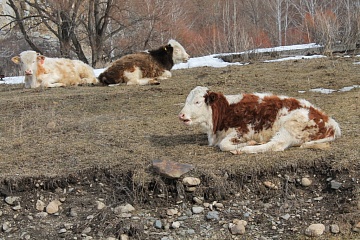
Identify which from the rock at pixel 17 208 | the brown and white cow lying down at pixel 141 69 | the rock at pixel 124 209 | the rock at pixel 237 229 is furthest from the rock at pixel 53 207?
the brown and white cow lying down at pixel 141 69

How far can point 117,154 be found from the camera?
257 inches

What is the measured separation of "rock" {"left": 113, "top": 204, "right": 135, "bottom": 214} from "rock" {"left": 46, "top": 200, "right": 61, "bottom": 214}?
67 centimetres

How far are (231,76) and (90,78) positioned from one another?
4.22 meters

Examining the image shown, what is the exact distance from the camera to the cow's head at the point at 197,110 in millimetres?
6741

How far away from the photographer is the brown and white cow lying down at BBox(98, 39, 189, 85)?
13.3 m

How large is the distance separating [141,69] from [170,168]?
8.01 m

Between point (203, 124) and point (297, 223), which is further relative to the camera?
point (203, 124)

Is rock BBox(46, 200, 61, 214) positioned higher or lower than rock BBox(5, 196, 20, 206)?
lower

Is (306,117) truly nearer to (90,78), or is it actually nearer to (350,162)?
(350,162)

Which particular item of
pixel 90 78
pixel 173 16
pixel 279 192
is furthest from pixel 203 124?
pixel 173 16

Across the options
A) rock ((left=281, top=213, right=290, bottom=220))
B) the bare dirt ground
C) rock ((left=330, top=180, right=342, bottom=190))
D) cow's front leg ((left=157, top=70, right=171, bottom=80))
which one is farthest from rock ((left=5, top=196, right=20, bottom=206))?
cow's front leg ((left=157, top=70, right=171, bottom=80))

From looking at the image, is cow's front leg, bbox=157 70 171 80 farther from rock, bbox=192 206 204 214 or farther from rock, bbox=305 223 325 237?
rock, bbox=305 223 325 237

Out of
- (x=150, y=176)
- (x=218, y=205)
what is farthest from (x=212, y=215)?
(x=150, y=176)

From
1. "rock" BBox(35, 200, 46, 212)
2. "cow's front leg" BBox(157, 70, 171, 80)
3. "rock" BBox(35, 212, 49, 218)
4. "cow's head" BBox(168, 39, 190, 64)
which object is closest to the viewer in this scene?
"rock" BBox(35, 212, 49, 218)
